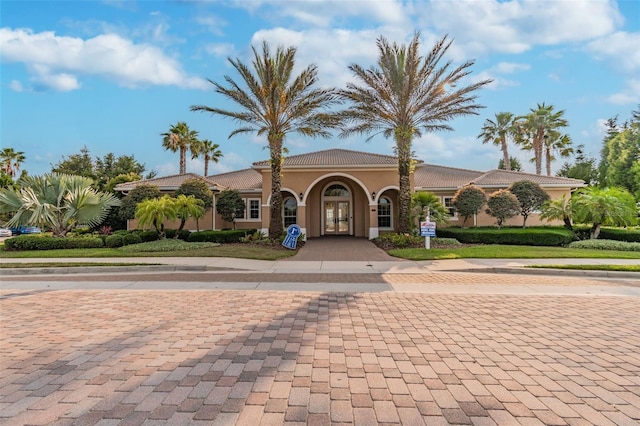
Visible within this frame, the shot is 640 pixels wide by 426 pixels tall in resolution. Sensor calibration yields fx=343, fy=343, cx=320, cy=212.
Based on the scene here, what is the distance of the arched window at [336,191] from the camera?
25.7 m

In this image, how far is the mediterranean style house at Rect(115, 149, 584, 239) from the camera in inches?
875

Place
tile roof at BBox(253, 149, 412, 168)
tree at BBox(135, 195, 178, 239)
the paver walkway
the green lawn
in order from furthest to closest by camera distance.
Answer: tile roof at BBox(253, 149, 412, 168) → tree at BBox(135, 195, 178, 239) → the paver walkway → the green lawn

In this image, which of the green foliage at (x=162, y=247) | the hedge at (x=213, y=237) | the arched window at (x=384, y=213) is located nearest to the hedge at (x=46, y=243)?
the green foliage at (x=162, y=247)

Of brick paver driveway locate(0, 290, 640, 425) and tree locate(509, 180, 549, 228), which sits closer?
brick paver driveway locate(0, 290, 640, 425)

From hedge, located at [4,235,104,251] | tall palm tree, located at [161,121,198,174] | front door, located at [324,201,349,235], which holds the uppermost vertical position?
tall palm tree, located at [161,121,198,174]

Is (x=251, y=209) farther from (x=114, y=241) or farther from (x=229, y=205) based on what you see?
(x=114, y=241)

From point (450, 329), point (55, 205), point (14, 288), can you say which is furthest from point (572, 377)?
point (55, 205)

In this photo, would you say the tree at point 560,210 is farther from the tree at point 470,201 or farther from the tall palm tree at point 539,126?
the tall palm tree at point 539,126

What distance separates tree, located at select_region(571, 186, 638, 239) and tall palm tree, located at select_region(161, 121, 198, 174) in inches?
1495

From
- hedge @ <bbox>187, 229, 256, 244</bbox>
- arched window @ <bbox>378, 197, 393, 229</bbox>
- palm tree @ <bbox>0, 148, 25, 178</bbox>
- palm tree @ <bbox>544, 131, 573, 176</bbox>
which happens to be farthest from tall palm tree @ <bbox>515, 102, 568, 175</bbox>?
palm tree @ <bbox>0, 148, 25, 178</bbox>

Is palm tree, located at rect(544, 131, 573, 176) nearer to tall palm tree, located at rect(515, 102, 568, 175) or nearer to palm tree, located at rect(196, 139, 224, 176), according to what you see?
tall palm tree, located at rect(515, 102, 568, 175)

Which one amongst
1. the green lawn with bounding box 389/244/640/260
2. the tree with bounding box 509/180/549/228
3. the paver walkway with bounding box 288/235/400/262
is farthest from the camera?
the tree with bounding box 509/180/549/228

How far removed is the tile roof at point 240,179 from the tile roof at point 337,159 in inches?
135

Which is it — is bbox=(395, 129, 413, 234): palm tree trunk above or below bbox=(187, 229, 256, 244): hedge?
above
